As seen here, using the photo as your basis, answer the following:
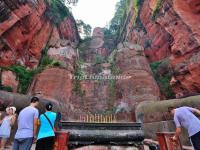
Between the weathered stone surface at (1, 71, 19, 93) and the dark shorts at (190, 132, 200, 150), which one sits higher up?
the weathered stone surface at (1, 71, 19, 93)

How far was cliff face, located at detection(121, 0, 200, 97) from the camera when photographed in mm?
13133

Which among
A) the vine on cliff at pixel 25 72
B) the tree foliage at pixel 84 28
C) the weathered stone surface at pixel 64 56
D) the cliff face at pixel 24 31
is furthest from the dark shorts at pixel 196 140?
the tree foliage at pixel 84 28

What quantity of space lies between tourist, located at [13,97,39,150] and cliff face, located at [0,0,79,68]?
11625 mm

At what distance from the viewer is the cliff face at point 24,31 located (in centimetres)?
1497

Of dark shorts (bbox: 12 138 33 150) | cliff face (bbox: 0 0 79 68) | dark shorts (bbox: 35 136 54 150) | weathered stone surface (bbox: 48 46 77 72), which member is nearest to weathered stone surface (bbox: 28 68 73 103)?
weathered stone surface (bbox: 48 46 77 72)

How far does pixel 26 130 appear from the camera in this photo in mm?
4398

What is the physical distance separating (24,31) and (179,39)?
37.8 ft

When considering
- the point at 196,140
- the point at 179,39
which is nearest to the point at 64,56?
the point at 179,39

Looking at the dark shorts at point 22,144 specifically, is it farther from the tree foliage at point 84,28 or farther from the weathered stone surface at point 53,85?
the tree foliage at point 84,28

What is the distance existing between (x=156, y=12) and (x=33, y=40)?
10.8 meters

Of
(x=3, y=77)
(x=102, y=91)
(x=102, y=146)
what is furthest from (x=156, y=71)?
(x=102, y=146)

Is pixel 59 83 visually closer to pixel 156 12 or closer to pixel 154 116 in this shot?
pixel 154 116

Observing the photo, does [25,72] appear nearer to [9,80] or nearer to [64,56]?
[9,80]

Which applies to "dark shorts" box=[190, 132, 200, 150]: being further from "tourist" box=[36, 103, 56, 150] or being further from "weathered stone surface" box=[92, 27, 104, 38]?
"weathered stone surface" box=[92, 27, 104, 38]
